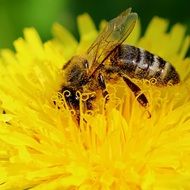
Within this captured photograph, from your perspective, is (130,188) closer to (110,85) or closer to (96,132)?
(96,132)

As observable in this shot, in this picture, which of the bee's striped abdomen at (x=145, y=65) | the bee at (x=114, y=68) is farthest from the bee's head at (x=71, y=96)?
the bee's striped abdomen at (x=145, y=65)

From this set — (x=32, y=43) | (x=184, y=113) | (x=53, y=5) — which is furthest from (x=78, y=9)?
(x=184, y=113)

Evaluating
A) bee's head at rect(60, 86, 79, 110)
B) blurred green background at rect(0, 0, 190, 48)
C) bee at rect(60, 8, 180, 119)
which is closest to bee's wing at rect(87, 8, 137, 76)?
bee at rect(60, 8, 180, 119)

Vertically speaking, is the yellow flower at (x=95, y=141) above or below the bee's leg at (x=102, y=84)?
below

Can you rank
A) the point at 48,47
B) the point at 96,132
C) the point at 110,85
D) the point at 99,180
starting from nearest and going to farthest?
1. the point at 99,180
2. the point at 96,132
3. the point at 110,85
4. the point at 48,47

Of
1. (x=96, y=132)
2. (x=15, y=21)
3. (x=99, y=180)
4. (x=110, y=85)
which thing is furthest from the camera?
(x=15, y=21)

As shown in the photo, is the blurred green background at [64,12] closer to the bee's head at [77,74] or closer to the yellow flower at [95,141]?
the yellow flower at [95,141]
